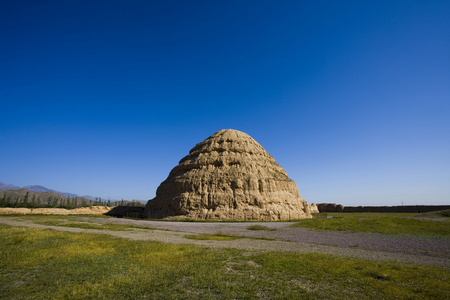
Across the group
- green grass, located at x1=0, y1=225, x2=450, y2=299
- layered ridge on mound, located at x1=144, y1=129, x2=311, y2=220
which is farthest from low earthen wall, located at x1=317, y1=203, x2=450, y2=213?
green grass, located at x1=0, y1=225, x2=450, y2=299

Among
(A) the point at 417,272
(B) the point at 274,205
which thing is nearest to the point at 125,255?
(A) the point at 417,272

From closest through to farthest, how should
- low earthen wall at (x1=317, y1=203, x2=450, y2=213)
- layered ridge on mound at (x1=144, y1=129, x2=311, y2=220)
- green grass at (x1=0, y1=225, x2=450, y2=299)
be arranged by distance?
green grass at (x1=0, y1=225, x2=450, y2=299)
layered ridge on mound at (x1=144, y1=129, x2=311, y2=220)
low earthen wall at (x1=317, y1=203, x2=450, y2=213)

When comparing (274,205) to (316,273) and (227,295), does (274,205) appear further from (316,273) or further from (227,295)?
(227,295)

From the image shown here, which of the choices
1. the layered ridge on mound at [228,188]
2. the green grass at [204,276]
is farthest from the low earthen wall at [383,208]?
the green grass at [204,276]

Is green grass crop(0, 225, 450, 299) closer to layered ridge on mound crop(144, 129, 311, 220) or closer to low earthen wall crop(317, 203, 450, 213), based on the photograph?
layered ridge on mound crop(144, 129, 311, 220)

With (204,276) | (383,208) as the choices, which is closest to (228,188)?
(204,276)

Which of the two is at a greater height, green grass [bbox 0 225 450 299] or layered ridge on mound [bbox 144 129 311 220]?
layered ridge on mound [bbox 144 129 311 220]

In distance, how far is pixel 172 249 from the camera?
13.9 m

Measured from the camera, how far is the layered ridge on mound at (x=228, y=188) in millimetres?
47781

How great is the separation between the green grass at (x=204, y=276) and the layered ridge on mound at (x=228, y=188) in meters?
35.1

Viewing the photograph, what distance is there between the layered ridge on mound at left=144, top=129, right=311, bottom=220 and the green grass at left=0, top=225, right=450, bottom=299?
1380 inches

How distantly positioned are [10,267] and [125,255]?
4.79m

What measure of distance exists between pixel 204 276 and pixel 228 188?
137 ft

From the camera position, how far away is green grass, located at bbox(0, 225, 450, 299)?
24.1ft
